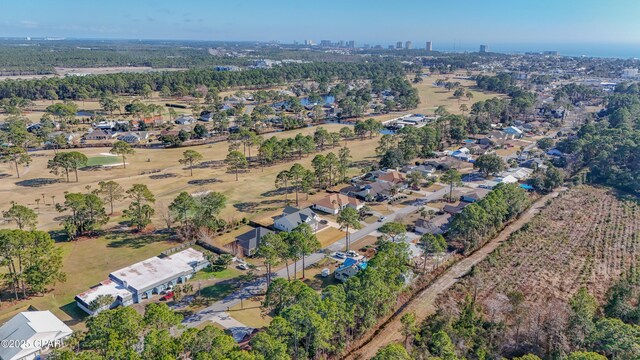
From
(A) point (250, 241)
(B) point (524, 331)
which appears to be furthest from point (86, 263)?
(B) point (524, 331)

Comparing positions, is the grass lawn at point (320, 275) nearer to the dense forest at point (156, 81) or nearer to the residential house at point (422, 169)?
the residential house at point (422, 169)

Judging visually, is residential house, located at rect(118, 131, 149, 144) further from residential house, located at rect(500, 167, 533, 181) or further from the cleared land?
the cleared land

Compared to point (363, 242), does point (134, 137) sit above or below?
above

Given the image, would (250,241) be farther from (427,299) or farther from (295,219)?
(427,299)

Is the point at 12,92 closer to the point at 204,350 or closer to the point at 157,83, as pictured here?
the point at 157,83

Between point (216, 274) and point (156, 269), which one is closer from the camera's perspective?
point (156, 269)

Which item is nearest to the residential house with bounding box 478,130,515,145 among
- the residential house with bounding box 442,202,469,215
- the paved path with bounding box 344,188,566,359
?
the paved path with bounding box 344,188,566,359

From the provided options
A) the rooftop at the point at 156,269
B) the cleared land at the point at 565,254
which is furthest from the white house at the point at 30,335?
the cleared land at the point at 565,254
